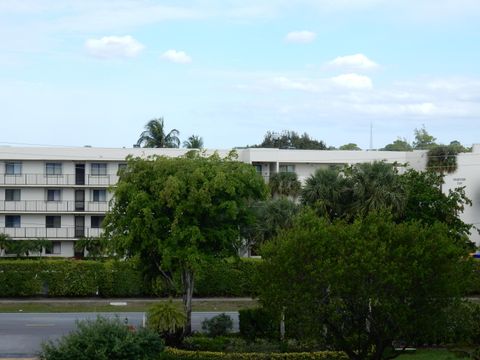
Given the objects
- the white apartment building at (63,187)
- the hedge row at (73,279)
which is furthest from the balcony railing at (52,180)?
the hedge row at (73,279)

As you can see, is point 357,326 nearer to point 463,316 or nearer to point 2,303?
point 463,316

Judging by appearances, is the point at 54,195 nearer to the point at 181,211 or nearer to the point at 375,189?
the point at 375,189

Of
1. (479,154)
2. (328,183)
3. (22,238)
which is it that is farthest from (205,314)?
(479,154)

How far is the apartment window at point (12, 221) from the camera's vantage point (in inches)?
2530

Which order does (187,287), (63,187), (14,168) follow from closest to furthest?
(187,287)
(14,168)
(63,187)

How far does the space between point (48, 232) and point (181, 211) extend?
3546 cm

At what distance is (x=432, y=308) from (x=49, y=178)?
151 feet

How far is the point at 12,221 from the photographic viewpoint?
64.4 metres

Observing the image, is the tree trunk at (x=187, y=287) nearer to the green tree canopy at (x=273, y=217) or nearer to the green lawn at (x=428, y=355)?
the green lawn at (x=428, y=355)

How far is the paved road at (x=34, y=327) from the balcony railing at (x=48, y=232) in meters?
22.1

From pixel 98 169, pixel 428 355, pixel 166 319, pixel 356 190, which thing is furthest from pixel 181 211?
pixel 98 169

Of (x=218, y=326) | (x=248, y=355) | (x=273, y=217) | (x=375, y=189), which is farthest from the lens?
(x=273, y=217)

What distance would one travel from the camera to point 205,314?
42.5 metres

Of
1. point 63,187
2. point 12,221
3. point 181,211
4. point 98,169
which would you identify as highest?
point 98,169
